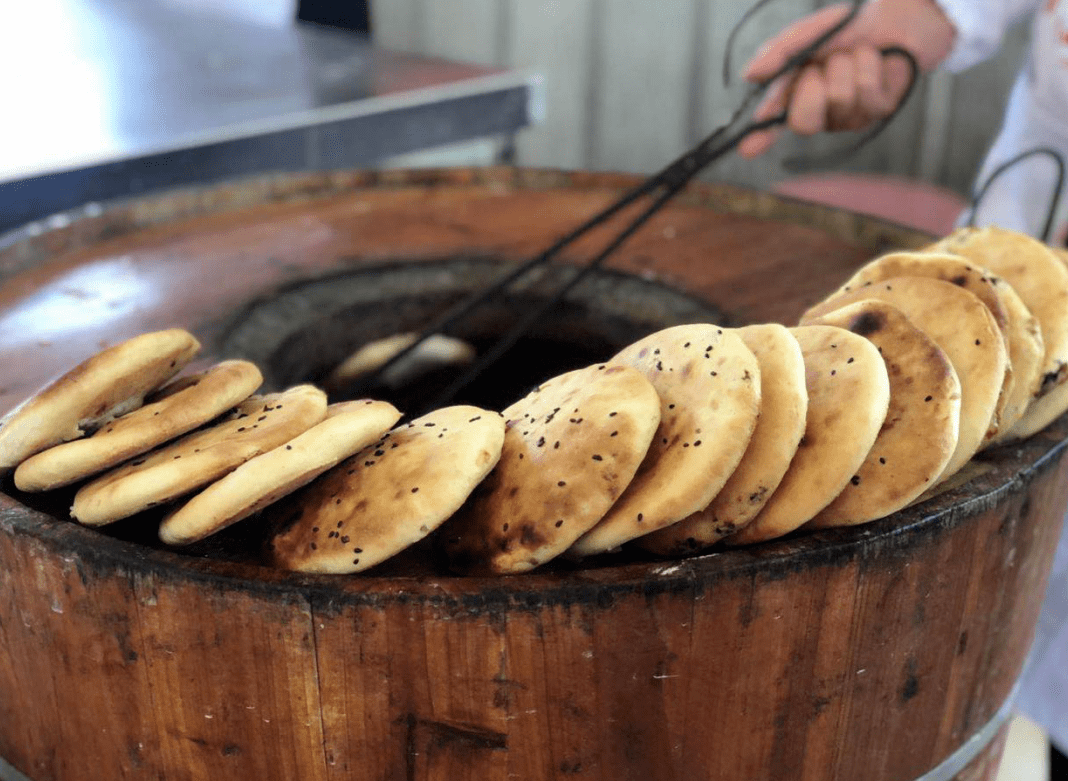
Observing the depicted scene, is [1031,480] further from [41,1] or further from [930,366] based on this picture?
[41,1]

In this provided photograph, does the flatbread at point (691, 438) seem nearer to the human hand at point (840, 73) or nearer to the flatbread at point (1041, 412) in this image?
the flatbread at point (1041, 412)

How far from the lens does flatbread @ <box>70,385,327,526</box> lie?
114cm

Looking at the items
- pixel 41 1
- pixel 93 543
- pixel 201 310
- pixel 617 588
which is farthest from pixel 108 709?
pixel 41 1

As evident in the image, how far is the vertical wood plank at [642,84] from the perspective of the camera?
213 inches

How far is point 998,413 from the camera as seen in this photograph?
1.33m

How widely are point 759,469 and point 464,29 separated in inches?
213

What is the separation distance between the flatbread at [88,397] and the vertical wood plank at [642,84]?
177 inches

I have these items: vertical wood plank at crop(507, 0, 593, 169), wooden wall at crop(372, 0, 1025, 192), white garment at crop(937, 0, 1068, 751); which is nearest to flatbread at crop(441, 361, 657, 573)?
white garment at crop(937, 0, 1068, 751)

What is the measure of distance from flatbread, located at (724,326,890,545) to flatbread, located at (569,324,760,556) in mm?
83

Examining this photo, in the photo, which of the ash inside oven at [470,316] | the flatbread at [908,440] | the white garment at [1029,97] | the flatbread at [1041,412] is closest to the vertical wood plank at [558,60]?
the white garment at [1029,97]

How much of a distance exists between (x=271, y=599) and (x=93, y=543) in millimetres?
212

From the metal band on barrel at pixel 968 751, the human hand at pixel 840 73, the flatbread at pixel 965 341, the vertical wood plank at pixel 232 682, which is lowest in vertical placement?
the metal band on barrel at pixel 968 751

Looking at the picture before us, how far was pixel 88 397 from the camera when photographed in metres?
1.28

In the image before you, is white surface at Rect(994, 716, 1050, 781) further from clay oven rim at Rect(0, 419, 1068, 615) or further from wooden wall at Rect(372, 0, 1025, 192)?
wooden wall at Rect(372, 0, 1025, 192)
